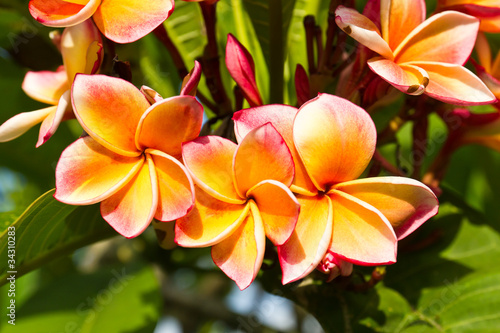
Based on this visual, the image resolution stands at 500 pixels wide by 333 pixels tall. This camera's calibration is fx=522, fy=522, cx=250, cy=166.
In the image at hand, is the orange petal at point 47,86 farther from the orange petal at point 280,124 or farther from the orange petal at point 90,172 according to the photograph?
the orange petal at point 280,124

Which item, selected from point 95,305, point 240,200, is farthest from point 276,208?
point 95,305

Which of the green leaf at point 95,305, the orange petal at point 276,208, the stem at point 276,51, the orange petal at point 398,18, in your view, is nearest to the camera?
the orange petal at point 276,208

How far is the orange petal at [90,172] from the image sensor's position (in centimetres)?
→ 68

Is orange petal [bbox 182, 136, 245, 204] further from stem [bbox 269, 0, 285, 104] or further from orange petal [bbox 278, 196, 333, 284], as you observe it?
stem [bbox 269, 0, 285, 104]

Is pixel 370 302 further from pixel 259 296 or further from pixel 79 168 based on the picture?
pixel 259 296

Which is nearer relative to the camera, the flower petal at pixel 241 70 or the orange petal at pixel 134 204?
the orange petal at pixel 134 204

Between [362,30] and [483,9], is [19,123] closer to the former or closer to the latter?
[362,30]

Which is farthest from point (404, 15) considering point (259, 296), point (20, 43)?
point (20, 43)

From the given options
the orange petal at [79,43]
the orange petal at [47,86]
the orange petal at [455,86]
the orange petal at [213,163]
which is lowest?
the orange petal at [47,86]

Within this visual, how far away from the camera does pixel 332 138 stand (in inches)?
26.8

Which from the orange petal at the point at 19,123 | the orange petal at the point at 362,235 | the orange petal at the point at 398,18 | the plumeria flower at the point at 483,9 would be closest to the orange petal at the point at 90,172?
the orange petal at the point at 19,123

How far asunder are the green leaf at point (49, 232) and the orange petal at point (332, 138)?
0.38m

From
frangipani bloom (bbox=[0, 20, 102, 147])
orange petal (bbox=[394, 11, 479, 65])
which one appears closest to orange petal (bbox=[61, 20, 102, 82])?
frangipani bloom (bbox=[0, 20, 102, 147])

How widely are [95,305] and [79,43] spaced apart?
31.1 inches
